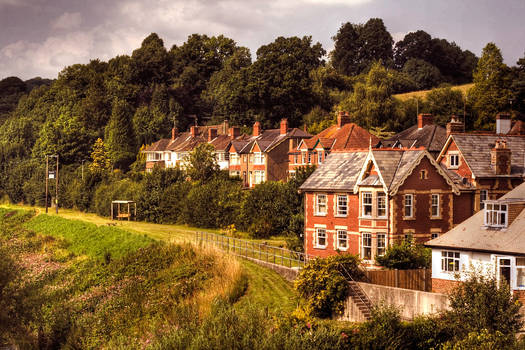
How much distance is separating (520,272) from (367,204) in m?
13.4

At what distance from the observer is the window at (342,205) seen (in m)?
41.7

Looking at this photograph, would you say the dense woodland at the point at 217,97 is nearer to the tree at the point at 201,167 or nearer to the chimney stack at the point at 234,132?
the tree at the point at 201,167

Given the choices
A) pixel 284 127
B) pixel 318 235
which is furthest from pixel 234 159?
pixel 318 235

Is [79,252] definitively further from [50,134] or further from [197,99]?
[197,99]

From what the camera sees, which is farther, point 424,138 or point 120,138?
point 120,138

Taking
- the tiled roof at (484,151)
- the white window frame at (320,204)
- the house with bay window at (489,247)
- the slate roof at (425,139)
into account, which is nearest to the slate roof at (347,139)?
the slate roof at (425,139)

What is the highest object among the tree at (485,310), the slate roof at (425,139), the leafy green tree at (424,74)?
the leafy green tree at (424,74)

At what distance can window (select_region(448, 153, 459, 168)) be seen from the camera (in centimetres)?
4603

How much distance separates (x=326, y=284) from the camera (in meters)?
31.4

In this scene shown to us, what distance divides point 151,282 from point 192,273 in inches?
140

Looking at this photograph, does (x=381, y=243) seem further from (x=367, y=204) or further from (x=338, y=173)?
(x=338, y=173)

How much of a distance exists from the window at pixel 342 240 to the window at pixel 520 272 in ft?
48.1

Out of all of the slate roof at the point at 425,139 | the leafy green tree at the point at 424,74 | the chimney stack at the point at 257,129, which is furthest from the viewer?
the leafy green tree at the point at 424,74

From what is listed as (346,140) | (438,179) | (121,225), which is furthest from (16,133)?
(438,179)
